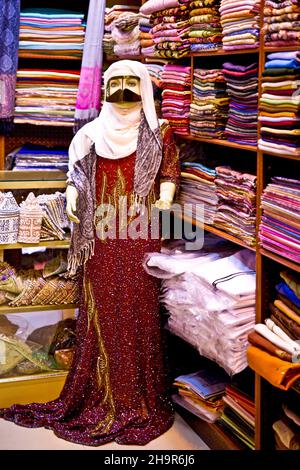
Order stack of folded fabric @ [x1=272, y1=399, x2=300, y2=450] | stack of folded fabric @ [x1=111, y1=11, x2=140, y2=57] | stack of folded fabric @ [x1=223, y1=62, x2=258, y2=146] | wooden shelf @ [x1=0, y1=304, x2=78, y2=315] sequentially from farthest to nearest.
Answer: stack of folded fabric @ [x1=111, y1=11, x2=140, y2=57] → wooden shelf @ [x1=0, y1=304, x2=78, y2=315] → stack of folded fabric @ [x1=223, y1=62, x2=258, y2=146] → stack of folded fabric @ [x1=272, y1=399, x2=300, y2=450]

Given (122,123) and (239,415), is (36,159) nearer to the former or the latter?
Result: (122,123)

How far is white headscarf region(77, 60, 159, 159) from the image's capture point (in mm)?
3471

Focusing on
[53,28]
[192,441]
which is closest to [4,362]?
[192,441]

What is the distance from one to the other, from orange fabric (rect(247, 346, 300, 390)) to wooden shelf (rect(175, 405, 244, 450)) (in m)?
0.58

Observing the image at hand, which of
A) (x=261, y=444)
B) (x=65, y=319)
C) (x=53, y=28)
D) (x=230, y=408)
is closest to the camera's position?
(x=261, y=444)

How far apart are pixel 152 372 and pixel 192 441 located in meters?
0.35

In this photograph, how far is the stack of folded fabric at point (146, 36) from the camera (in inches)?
155

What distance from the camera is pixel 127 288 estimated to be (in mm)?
3580

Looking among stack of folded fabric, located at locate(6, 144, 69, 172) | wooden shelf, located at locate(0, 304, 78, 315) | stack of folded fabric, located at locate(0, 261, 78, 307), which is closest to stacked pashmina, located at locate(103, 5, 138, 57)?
stack of folded fabric, located at locate(6, 144, 69, 172)

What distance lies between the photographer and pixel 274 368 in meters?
2.70

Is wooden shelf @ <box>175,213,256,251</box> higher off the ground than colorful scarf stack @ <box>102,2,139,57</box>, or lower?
lower

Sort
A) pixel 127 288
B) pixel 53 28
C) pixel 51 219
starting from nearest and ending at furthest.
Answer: pixel 127 288
pixel 51 219
pixel 53 28

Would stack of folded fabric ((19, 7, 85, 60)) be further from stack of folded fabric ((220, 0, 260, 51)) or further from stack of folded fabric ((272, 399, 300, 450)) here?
stack of folded fabric ((272, 399, 300, 450))

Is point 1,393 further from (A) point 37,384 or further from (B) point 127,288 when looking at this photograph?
(B) point 127,288
